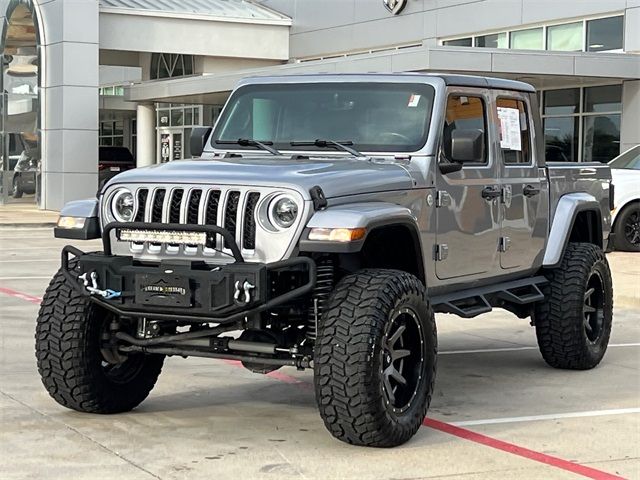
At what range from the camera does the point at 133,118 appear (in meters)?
49.6

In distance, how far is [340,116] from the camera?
7789 mm

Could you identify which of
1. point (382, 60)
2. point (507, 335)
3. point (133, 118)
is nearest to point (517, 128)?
point (507, 335)

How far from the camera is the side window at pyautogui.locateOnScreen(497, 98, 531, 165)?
857cm

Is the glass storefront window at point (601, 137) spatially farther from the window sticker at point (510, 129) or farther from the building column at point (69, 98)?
the window sticker at point (510, 129)

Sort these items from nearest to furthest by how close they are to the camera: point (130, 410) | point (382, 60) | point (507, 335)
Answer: point (130, 410) → point (507, 335) → point (382, 60)

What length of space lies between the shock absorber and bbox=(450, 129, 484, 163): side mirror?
121 cm

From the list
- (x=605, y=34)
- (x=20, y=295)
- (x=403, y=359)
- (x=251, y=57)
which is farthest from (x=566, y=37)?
(x=403, y=359)

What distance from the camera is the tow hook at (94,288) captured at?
653 cm

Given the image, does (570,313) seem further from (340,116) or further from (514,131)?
(340,116)

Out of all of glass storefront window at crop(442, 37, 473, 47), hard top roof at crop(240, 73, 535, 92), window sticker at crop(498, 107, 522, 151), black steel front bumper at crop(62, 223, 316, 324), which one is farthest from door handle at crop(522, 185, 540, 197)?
glass storefront window at crop(442, 37, 473, 47)

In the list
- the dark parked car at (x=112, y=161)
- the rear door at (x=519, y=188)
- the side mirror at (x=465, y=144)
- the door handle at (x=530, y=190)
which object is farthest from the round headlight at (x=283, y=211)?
the dark parked car at (x=112, y=161)

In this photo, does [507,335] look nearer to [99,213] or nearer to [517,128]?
[517,128]

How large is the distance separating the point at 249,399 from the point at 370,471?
77.9 inches

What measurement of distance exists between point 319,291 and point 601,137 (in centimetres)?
2138
